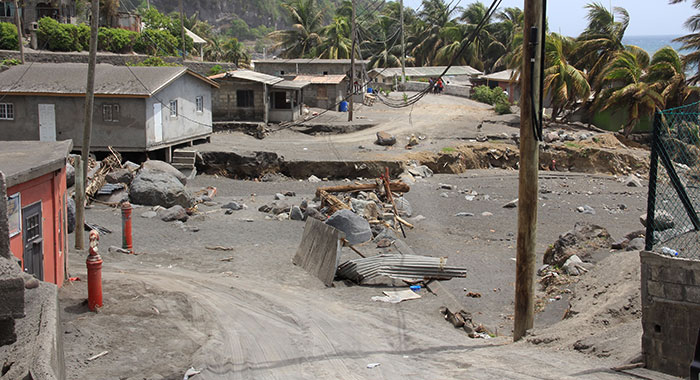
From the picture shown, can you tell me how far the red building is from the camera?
1020 centimetres

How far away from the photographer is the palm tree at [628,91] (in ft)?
127

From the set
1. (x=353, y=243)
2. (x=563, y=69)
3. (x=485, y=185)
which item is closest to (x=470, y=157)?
(x=485, y=185)

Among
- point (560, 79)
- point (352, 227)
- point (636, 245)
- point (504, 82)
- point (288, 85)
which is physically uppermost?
point (504, 82)

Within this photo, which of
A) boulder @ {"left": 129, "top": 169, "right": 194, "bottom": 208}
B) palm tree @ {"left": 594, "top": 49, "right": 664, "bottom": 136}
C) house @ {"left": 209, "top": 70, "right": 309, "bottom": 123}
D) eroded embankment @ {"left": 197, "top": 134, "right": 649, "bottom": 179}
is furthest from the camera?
house @ {"left": 209, "top": 70, "right": 309, "bottom": 123}

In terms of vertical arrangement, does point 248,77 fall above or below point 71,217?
above

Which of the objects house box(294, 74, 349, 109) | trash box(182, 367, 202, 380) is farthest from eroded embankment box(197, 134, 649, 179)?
trash box(182, 367, 202, 380)

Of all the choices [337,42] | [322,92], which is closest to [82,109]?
[322,92]

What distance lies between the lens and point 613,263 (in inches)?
470

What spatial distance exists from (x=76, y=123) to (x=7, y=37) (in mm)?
23851

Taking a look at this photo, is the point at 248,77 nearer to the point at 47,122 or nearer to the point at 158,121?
the point at 158,121

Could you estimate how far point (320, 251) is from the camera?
49.1 feet

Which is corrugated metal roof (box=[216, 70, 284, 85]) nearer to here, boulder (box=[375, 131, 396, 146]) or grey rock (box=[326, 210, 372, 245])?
boulder (box=[375, 131, 396, 146])

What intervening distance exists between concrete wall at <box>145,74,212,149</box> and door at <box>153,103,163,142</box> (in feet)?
0.52

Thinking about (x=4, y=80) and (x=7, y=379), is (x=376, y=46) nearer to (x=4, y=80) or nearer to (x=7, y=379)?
(x=4, y=80)
